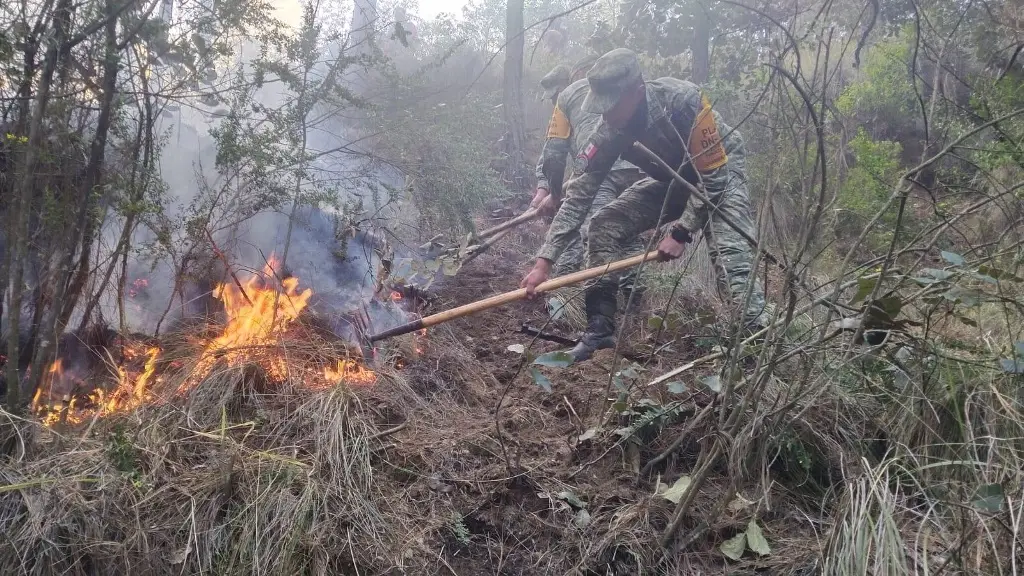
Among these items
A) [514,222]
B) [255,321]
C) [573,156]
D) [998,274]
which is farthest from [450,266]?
[998,274]

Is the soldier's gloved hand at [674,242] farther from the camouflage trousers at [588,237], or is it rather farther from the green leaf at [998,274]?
the green leaf at [998,274]

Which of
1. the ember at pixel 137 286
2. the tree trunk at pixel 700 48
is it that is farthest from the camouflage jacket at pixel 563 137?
the ember at pixel 137 286

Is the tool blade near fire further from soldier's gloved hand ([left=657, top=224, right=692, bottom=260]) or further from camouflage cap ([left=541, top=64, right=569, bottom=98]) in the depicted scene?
camouflage cap ([left=541, top=64, right=569, bottom=98])

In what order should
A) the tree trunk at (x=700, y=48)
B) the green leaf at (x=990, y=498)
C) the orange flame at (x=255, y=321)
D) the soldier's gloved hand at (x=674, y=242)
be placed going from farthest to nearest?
1. the tree trunk at (x=700, y=48)
2. the soldier's gloved hand at (x=674, y=242)
3. the orange flame at (x=255, y=321)
4. the green leaf at (x=990, y=498)

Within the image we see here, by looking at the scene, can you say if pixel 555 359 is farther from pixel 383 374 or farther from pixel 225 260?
pixel 225 260

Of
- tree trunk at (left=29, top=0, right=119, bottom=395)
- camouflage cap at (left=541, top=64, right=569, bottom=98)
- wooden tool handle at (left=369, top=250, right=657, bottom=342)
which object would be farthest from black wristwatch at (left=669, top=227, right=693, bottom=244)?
camouflage cap at (left=541, top=64, right=569, bottom=98)

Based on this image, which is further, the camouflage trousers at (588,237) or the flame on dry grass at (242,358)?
the camouflage trousers at (588,237)

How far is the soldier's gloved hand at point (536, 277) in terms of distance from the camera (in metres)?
3.81

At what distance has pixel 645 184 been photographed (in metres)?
4.39

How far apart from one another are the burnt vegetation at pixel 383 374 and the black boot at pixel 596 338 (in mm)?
131

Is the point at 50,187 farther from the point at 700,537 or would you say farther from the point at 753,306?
the point at 753,306

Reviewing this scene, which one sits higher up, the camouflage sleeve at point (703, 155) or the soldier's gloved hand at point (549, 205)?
the camouflage sleeve at point (703, 155)

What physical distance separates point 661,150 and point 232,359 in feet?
9.36

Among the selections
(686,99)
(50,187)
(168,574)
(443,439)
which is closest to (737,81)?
(686,99)
